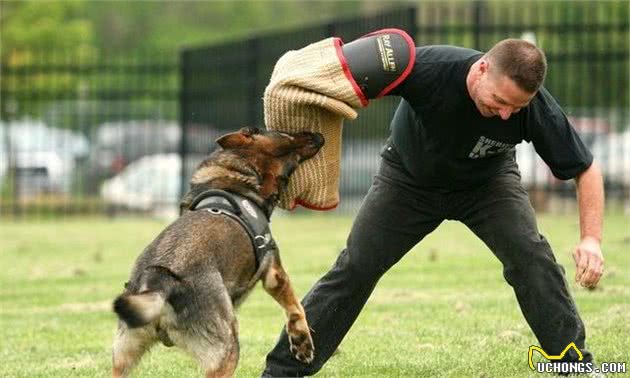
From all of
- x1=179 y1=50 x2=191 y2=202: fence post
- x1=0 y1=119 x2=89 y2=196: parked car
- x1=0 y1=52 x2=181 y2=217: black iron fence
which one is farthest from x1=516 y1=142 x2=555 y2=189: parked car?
x1=0 y1=119 x2=89 y2=196: parked car

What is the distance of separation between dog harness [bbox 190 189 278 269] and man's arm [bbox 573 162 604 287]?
1.50m

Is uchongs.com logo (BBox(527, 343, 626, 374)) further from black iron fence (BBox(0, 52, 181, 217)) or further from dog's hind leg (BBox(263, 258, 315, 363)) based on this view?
black iron fence (BBox(0, 52, 181, 217))

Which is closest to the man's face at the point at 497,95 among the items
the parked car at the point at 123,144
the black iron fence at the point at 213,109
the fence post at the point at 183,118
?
the black iron fence at the point at 213,109

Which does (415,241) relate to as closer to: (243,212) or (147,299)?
(243,212)

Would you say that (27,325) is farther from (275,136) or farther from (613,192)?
(613,192)

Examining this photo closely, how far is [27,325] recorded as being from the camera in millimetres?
9305

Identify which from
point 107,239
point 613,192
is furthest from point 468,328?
point 613,192

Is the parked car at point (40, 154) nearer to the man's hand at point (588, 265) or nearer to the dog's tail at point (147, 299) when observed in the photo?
the dog's tail at point (147, 299)

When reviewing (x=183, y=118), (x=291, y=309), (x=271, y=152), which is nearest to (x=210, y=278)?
(x=291, y=309)

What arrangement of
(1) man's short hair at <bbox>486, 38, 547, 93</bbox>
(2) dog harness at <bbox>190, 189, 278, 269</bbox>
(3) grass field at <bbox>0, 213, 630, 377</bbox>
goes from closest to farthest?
(1) man's short hair at <bbox>486, 38, 547, 93</bbox>, (2) dog harness at <bbox>190, 189, 278, 269</bbox>, (3) grass field at <bbox>0, 213, 630, 377</bbox>

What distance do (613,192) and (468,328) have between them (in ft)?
39.6

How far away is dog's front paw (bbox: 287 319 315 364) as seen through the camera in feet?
20.8

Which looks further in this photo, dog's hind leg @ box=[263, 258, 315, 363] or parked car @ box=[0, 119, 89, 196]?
parked car @ box=[0, 119, 89, 196]

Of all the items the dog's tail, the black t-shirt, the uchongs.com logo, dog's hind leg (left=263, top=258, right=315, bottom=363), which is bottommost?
the uchongs.com logo
